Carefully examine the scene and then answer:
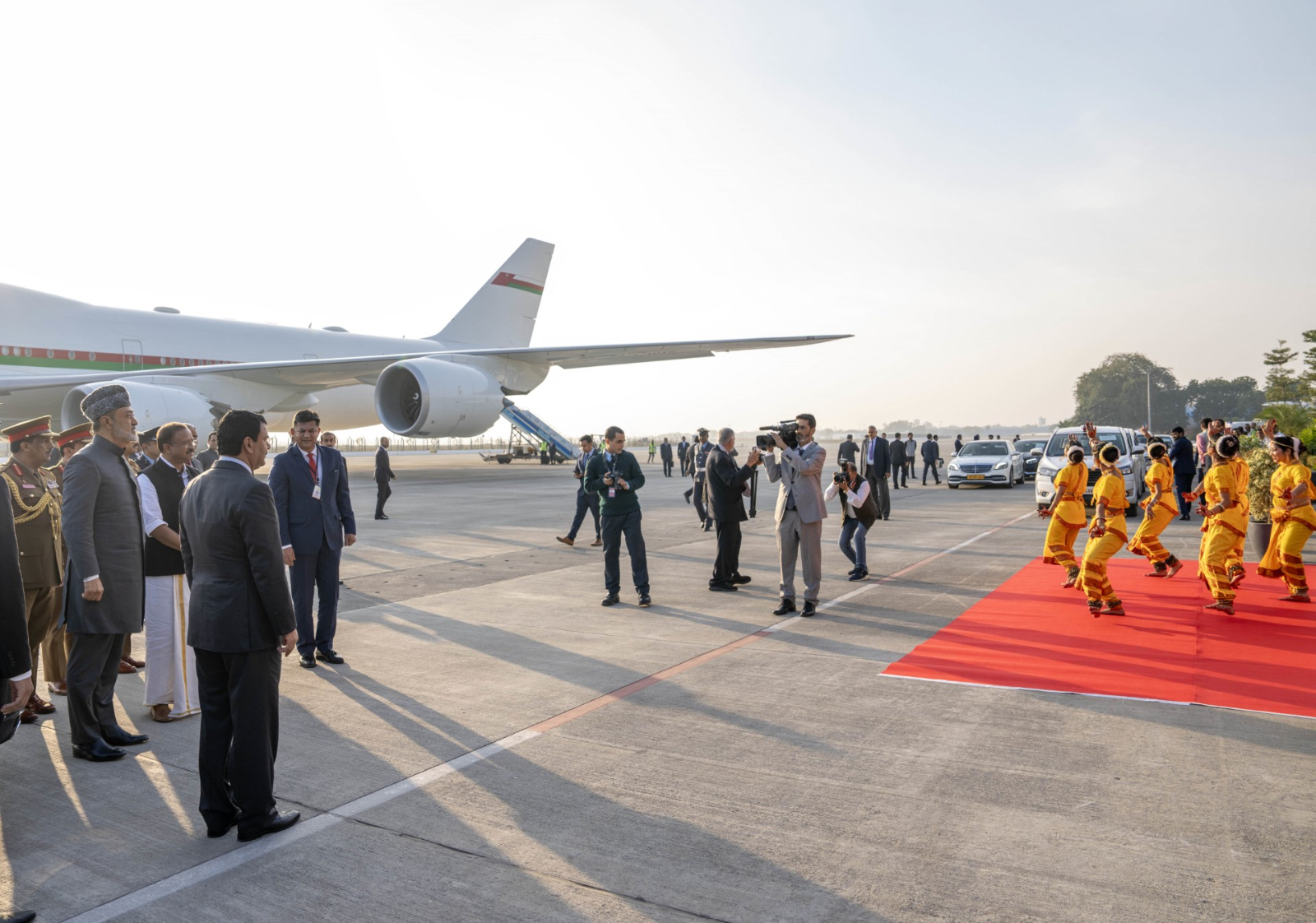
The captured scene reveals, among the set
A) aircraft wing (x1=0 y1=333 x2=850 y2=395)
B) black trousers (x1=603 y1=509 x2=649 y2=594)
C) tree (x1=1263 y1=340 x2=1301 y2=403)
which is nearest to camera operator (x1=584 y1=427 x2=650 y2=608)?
black trousers (x1=603 y1=509 x2=649 y2=594)

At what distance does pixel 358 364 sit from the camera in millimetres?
20094

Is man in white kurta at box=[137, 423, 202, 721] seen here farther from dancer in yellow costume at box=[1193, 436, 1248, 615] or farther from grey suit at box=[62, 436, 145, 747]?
dancer in yellow costume at box=[1193, 436, 1248, 615]

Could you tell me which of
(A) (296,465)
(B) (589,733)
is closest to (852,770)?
(B) (589,733)

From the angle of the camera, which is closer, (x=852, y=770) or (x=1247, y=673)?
(x=852, y=770)

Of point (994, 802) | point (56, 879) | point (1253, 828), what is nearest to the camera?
point (56, 879)

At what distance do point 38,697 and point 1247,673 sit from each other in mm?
7829

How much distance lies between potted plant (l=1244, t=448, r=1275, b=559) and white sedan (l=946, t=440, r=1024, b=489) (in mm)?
13217

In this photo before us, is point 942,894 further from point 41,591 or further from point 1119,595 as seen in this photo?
point 1119,595

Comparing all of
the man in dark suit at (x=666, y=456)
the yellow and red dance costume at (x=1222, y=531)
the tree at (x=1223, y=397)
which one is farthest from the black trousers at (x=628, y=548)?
the tree at (x=1223, y=397)

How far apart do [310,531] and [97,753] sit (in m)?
2.34

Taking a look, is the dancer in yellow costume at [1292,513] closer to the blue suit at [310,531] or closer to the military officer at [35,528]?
the blue suit at [310,531]

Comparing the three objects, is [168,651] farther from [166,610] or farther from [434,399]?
[434,399]

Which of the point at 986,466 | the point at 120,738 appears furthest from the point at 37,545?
the point at 986,466

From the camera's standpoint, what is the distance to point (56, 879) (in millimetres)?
3117
